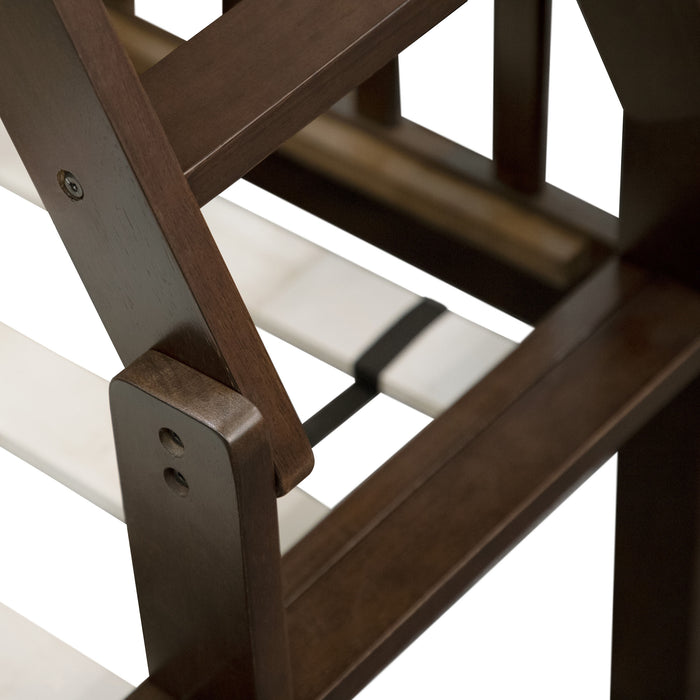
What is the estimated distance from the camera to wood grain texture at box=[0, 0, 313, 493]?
416 millimetres

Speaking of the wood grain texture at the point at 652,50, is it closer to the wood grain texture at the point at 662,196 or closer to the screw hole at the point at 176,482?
the wood grain texture at the point at 662,196

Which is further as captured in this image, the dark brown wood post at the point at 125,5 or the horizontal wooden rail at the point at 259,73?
the dark brown wood post at the point at 125,5

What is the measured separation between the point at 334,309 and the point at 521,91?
14 cm

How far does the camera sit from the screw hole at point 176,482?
476 millimetres

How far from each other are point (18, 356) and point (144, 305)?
29cm

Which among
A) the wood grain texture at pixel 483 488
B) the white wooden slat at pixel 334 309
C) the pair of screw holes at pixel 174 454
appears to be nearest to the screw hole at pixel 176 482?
the pair of screw holes at pixel 174 454

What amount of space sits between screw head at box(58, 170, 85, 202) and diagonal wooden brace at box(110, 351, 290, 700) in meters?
0.05

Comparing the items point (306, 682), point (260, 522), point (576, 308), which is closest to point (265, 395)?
point (260, 522)

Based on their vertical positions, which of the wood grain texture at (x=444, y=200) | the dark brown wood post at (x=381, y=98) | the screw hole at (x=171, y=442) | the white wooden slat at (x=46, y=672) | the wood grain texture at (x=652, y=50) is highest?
the dark brown wood post at (x=381, y=98)

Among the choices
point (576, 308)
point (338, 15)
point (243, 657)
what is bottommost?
point (243, 657)

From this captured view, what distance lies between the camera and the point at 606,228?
0.74 meters

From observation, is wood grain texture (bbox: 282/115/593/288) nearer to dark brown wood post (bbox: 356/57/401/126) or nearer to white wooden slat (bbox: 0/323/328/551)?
dark brown wood post (bbox: 356/57/401/126)

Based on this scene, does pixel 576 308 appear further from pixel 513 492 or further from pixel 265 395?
pixel 265 395

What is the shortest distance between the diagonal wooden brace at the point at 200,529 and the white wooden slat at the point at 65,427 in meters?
0.10
